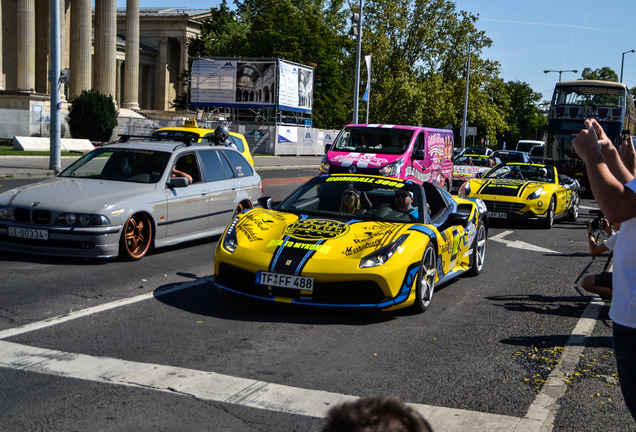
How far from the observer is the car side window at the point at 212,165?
11.4 metres

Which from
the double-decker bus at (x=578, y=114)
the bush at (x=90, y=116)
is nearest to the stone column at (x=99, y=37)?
the bush at (x=90, y=116)

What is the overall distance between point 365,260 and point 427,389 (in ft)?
6.72

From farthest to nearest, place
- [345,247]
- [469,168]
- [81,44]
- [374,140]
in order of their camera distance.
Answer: [81,44] → [469,168] → [374,140] → [345,247]

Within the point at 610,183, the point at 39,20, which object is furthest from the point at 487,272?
the point at 39,20

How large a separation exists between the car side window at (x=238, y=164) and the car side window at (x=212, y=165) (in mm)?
234

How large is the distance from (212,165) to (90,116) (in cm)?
3422

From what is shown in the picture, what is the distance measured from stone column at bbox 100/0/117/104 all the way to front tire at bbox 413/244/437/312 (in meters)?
53.9

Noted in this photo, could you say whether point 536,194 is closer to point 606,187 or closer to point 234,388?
point 234,388

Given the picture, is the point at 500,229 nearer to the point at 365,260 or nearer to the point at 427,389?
the point at 365,260

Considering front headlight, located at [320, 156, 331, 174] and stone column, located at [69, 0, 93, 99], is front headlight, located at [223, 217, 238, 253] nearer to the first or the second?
front headlight, located at [320, 156, 331, 174]

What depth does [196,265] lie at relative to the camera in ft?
31.9

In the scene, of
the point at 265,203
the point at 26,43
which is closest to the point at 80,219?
the point at 265,203

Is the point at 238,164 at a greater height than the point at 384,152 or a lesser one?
lesser

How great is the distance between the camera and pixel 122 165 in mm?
10641
